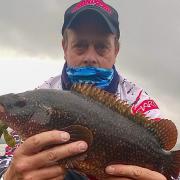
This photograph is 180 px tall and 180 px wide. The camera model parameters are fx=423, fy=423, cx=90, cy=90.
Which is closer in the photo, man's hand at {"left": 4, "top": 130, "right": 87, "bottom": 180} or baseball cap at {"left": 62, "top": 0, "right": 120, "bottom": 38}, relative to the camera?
man's hand at {"left": 4, "top": 130, "right": 87, "bottom": 180}

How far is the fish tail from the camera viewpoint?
5293 mm

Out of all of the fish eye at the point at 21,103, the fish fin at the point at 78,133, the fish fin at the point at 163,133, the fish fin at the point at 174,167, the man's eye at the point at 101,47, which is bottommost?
the fish fin at the point at 174,167

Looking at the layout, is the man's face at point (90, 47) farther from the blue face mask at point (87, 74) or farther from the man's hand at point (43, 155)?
the man's hand at point (43, 155)

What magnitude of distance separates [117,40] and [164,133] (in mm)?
2879

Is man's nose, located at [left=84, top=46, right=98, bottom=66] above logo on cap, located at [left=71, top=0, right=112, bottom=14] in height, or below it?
below

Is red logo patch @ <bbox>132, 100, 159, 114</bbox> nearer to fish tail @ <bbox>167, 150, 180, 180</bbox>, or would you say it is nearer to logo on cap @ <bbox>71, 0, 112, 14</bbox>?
logo on cap @ <bbox>71, 0, 112, 14</bbox>

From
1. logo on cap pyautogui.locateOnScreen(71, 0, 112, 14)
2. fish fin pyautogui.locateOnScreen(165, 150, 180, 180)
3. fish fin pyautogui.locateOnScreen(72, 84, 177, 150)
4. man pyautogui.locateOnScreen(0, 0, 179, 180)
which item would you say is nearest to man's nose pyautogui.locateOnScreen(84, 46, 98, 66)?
man pyautogui.locateOnScreen(0, 0, 179, 180)

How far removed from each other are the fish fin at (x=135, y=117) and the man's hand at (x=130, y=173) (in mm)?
437

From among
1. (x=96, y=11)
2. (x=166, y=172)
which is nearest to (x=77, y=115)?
(x=166, y=172)

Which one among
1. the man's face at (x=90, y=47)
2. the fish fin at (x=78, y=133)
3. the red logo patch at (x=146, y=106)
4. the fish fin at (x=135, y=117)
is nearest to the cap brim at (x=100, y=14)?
the man's face at (x=90, y=47)

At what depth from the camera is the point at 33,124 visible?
16.0ft

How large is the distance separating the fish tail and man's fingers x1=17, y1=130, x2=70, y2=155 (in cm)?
147

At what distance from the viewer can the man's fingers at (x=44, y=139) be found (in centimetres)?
460

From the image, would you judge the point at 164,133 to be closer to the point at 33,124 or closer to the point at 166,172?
the point at 166,172
